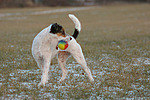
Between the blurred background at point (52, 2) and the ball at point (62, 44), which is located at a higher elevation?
the ball at point (62, 44)

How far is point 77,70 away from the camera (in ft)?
19.0

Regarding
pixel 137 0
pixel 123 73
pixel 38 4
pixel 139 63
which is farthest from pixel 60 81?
pixel 137 0

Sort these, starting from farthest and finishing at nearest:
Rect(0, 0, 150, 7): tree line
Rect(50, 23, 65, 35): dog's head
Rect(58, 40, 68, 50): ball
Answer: Rect(0, 0, 150, 7): tree line → Rect(58, 40, 68, 50): ball → Rect(50, 23, 65, 35): dog's head

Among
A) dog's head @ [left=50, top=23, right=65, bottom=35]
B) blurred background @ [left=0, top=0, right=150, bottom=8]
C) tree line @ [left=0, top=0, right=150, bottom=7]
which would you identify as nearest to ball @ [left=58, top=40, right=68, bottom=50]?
dog's head @ [left=50, top=23, right=65, bottom=35]

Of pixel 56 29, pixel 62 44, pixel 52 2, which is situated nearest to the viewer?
pixel 56 29

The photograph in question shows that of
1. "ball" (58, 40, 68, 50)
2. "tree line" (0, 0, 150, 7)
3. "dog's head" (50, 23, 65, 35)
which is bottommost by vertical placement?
"tree line" (0, 0, 150, 7)

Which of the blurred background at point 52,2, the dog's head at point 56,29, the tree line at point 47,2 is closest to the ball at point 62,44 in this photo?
the dog's head at point 56,29

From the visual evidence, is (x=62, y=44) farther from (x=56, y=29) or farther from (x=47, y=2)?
(x=47, y=2)

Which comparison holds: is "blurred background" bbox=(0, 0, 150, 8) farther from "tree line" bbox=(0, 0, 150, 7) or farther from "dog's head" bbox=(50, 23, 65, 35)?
"dog's head" bbox=(50, 23, 65, 35)

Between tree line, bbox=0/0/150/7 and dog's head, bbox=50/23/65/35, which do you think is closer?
dog's head, bbox=50/23/65/35

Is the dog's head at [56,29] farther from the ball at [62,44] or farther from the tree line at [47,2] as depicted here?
the tree line at [47,2]

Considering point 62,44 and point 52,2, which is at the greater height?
point 62,44

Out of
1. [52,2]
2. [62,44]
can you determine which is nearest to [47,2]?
[52,2]

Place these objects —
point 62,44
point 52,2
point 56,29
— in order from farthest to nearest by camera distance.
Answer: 1. point 52,2
2. point 62,44
3. point 56,29
